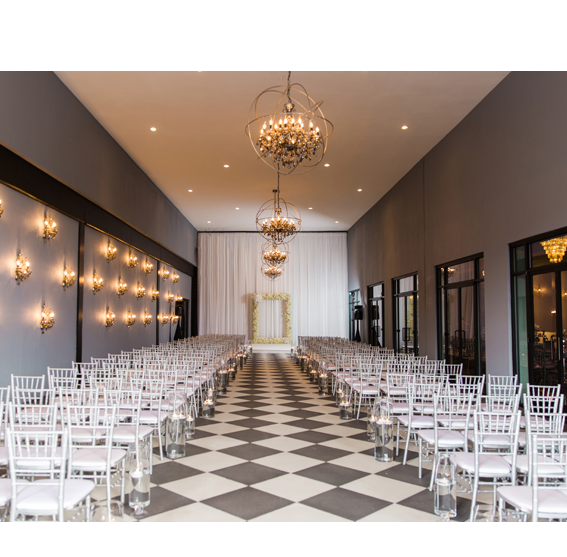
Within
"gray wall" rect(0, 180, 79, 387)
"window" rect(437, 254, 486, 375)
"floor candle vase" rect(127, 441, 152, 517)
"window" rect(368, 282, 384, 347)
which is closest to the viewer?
"floor candle vase" rect(127, 441, 152, 517)

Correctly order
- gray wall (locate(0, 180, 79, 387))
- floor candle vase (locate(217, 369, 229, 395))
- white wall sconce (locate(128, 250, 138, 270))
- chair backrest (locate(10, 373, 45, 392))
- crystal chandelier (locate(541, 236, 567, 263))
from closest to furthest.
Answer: chair backrest (locate(10, 373, 45, 392)), crystal chandelier (locate(541, 236, 567, 263)), gray wall (locate(0, 180, 79, 387)), floor candle vase (locate(217, 369, 229, 395)), white wall sconce (locate(128, 250, 138, 270))

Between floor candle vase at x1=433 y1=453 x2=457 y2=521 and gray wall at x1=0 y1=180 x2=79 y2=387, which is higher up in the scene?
gray wall at x1=0 y1=180 x2=79 y2=387

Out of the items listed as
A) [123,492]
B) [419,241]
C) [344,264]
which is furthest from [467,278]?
[344,264]

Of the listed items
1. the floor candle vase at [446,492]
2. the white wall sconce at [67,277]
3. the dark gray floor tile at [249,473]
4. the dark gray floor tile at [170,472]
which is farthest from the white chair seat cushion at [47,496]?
the white wall sconce at [67,277]

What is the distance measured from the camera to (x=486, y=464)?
11.1 feet

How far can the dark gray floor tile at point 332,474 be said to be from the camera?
4.25m

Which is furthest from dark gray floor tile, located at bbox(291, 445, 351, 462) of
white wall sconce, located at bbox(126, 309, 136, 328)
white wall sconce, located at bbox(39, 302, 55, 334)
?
white wall sconce, located at bbox(126, 309, 136, 328)

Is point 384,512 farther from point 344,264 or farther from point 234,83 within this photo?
point 344,264

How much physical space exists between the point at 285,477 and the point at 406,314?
29.4 ft

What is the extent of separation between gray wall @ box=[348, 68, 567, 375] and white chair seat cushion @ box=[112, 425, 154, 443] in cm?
528

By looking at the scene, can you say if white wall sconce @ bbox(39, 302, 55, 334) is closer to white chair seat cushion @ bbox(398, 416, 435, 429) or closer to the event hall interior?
the event hall interior

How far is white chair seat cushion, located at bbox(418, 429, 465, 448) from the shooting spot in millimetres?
4098
